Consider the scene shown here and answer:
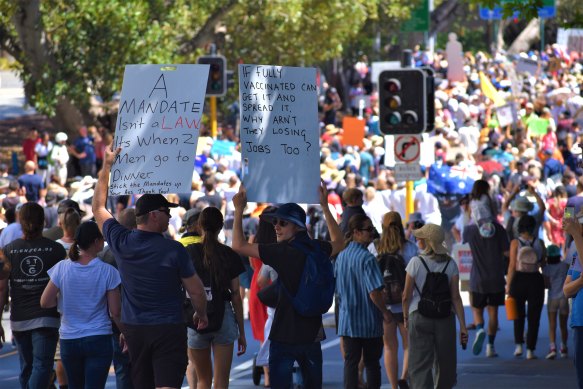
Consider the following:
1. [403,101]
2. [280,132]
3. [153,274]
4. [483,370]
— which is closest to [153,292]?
[153,274]

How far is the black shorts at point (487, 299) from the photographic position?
16.2m

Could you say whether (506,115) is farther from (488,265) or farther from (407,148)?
(488,265)

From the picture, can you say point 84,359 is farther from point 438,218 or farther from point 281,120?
point 438,218

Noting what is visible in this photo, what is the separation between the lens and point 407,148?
733 inches

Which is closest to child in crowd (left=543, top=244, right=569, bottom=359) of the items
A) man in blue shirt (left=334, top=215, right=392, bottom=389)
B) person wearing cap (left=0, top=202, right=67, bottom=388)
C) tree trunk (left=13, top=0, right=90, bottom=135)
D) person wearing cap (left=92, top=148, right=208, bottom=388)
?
man in blue shirt (left=334, top=215, right=392, bottom=389)

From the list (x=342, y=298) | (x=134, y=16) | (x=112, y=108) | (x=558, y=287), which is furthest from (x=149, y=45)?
(x=342, y=298)

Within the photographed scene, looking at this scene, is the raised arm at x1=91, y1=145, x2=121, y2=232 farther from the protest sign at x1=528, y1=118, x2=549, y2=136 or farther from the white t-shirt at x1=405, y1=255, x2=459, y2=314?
the protest sign at x1=528, y1=118, x2=549, y2=136

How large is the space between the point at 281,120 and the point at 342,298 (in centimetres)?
228

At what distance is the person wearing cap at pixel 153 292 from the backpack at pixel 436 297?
9.89 feet

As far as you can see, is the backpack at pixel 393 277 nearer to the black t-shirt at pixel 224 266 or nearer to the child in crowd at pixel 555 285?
the black t-shirt at pixel 224 266

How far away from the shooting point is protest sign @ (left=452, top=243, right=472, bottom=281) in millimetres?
17064

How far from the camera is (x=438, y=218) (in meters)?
22.2

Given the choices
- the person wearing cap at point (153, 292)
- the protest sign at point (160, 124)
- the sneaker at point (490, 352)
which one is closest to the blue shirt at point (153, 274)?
the person wearing cap at point (153, 292)

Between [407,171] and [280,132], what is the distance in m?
8.75
